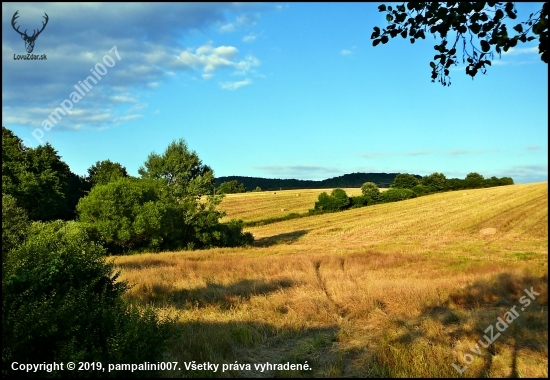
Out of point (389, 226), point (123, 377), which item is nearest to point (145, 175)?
point (389, 226)

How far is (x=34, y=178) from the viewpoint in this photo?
3666 centimetres

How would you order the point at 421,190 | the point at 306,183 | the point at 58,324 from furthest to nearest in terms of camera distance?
the point at 306,183
the point at 421,190
the point at 58,324

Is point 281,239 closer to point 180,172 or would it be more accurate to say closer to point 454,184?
point 180,172

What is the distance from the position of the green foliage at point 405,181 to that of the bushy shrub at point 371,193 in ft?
16.2

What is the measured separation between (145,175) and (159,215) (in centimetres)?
1058

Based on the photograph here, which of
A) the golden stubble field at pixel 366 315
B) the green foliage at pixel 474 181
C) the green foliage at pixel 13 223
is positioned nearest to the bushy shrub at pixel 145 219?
the green foliage at pixel 13 223

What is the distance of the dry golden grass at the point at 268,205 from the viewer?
59688mm

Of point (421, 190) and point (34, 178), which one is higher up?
point (34, 178)

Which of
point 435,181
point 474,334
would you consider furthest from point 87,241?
point 435,181

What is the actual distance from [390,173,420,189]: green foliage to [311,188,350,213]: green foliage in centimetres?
1032

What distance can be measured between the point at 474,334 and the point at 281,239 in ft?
114

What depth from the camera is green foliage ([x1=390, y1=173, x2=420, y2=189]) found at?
65.2m

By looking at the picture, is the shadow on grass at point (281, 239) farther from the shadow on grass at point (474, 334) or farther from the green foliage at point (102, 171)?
the shadow on grass at point (474, 334)

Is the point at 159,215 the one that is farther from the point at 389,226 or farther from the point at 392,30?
the point at 392,30
